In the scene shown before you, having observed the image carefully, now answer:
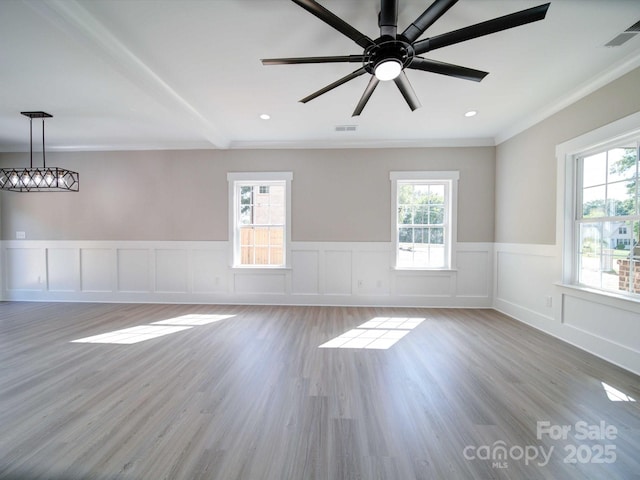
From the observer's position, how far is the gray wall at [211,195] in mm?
4094

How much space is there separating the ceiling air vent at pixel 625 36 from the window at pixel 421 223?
7.38ft

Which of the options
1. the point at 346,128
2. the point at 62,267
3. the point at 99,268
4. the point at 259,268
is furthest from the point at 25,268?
the point at 346,128

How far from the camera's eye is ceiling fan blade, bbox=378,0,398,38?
1.40 m

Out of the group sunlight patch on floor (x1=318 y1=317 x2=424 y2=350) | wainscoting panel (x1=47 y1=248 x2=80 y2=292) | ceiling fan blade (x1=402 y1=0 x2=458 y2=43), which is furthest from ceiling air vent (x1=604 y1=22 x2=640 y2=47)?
wainscoting panel (x1=47 y1=248 x2=80 y2=292)

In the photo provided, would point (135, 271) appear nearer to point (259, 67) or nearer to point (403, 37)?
point (259, 67)

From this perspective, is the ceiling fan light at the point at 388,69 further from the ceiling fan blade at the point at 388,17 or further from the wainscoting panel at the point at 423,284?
the wainscoting panel at the point at 423,284

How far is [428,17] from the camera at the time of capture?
1.36m

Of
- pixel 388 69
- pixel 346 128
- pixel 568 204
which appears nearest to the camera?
pixel 388 69

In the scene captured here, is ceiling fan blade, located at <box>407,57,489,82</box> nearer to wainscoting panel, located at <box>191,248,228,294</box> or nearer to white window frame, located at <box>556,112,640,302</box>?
white window frame, located at <box>556,112,640,302</box>

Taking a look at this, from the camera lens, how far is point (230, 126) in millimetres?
3604

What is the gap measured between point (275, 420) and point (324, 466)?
451 mm

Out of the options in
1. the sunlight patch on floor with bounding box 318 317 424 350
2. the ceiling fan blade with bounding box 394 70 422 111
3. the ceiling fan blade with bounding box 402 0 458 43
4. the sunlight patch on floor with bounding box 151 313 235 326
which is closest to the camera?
the ceiling fan blade with bounding box 402 0 458 43

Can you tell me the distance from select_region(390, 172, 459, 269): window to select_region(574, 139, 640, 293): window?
159 cm

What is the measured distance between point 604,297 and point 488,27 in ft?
8.93
